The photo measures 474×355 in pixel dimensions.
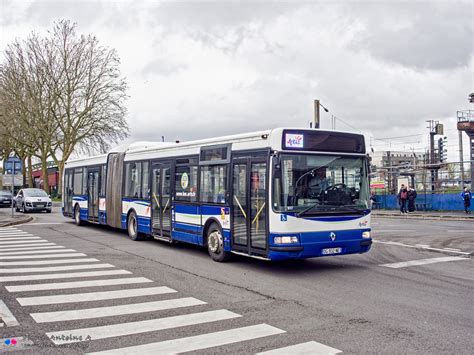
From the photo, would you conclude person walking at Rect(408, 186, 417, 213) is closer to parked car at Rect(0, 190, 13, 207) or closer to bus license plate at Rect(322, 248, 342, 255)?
bus license plate at Rect(322, 248, 342, 255)

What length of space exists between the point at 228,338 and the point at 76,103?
4776 centimetres

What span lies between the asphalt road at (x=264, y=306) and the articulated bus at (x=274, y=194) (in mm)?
628

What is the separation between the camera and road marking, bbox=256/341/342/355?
5.35m

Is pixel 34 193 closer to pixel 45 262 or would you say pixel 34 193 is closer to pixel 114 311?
pixel 45 262

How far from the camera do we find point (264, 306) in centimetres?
743

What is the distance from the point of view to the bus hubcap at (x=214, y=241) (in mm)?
11484

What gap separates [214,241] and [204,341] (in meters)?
5.85

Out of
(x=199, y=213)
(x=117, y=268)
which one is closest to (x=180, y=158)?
(x=199, y=213)

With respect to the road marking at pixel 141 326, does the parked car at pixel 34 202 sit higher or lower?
higher

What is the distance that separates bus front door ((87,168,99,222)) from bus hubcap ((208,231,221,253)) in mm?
8836

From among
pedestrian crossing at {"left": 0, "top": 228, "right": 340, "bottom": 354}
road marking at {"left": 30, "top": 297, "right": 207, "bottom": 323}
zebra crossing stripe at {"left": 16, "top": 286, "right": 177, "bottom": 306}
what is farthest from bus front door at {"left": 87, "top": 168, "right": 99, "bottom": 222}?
road marking at {"left": 30, "top": 297, "right": 207, "bottom": 323}

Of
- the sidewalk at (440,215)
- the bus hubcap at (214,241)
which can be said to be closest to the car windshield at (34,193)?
the sidewalk at (440,215)

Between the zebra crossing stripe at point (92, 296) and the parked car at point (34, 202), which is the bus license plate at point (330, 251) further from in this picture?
the parked car at point (34, 202)

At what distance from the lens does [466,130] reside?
5922 cm
